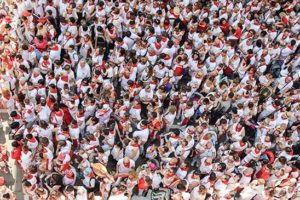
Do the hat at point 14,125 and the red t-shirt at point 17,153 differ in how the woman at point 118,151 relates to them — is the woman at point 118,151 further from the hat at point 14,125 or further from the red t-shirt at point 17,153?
the hat at point 14,125

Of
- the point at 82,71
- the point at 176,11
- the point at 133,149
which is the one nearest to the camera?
the point at 133,149

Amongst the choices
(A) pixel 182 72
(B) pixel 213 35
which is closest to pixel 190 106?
(A) pixel 182 72

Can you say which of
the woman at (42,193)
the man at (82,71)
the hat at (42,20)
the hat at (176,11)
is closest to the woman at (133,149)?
the woman at (42,193)

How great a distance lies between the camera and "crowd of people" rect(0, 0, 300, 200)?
9.70 meters

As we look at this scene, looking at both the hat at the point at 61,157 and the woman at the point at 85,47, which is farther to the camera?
the woman at the point at 85,47

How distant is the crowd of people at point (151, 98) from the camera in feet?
31.8

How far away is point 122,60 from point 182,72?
1.71 metres

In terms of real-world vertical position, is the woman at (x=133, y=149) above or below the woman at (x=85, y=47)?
below

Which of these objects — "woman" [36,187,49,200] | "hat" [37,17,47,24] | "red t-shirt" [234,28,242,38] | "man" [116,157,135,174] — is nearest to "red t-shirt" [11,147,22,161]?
"woman" [36,187,49,200]

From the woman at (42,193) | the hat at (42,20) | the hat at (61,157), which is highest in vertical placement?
the hat at (42,20)

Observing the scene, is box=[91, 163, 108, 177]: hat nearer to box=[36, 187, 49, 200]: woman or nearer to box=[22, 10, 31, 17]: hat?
box=[36, 187, 49, 200]: woman

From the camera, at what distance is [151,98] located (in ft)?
36.7

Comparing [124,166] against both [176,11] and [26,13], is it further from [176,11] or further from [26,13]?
[176,11]

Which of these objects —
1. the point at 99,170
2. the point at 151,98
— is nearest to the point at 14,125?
the point at 99,170
